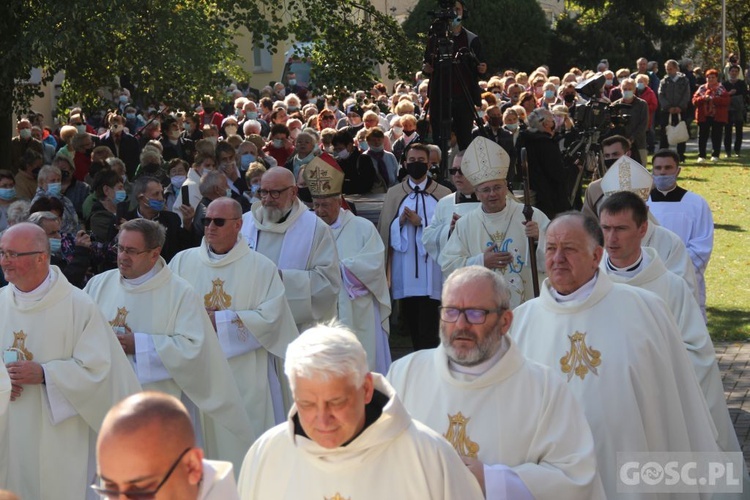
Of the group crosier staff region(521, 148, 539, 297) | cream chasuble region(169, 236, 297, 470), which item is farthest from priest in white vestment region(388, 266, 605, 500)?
crosier staff region(521, 148, 539, 297)

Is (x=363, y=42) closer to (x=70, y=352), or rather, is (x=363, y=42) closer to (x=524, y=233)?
(x=524, y=233)

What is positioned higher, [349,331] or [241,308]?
[349,331]

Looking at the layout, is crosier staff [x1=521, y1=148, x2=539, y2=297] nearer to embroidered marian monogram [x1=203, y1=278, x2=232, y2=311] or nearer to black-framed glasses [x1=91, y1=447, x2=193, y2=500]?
embroidered marian monogram [x1=203, y1=278, x2=232, y2=311]

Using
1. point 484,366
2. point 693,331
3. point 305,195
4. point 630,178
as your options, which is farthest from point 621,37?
point 484,366

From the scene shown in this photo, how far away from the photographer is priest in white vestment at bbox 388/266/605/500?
472 centimetres

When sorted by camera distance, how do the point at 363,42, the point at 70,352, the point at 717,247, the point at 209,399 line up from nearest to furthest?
the point at 70,352 < the point at 209,399 < the point at 363,42 < the point at 717,247

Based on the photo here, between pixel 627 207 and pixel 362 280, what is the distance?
3.46 metres

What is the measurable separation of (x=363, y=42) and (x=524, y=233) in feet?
18.0

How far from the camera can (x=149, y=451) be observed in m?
3.07

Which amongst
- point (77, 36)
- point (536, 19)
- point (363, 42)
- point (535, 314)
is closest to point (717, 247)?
point (363, 42)

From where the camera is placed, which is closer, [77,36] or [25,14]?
[77,36]

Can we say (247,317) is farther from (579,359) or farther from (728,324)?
(728,324)

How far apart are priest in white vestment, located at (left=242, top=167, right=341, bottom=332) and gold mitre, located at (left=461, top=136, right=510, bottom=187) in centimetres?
119

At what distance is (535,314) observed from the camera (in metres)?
6.07
